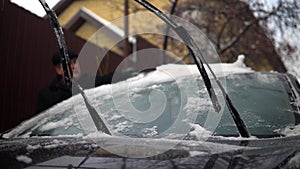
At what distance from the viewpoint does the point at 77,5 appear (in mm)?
A: 15828

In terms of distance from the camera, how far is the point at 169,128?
166 cm

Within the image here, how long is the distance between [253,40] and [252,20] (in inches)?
33.9

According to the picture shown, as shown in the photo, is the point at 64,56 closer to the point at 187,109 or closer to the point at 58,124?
the point at 58,124

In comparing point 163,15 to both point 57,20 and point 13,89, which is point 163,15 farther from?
point 13,89

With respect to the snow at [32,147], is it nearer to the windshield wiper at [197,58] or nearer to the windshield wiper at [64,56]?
the windshield wiper at [64,56]

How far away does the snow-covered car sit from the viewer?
1167 millimetres

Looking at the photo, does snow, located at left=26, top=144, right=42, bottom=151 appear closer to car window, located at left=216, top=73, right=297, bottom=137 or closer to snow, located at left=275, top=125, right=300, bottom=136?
car window, located at left=216, top=73, right=297, bottom=137

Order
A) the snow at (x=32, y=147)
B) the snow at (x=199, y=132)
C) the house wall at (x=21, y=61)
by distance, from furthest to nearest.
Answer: the house wall at (x=21, y=61) < the snow at (x=199, y=132) < the snow at (x=32, y=147)

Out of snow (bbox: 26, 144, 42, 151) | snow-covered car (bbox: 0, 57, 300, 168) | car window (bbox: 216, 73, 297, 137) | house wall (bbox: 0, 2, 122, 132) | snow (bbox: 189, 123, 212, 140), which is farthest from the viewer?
house wall (bbox: 0, 2, 122, 132)

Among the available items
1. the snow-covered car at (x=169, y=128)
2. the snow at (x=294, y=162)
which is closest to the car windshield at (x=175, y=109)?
A: the snow-covered car at (x=169, y=128)

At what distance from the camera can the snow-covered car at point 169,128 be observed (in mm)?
1167

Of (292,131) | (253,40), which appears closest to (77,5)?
(253,40)

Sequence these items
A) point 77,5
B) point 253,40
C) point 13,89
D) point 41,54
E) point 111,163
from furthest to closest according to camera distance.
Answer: point 77,5, point 253,40, point 41,54, point 13,89, point 111,163

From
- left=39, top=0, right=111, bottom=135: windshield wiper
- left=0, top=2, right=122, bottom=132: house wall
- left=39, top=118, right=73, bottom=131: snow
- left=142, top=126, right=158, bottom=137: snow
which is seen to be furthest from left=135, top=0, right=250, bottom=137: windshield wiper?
left=0, top=2, right=122, bottom=132: house wall
